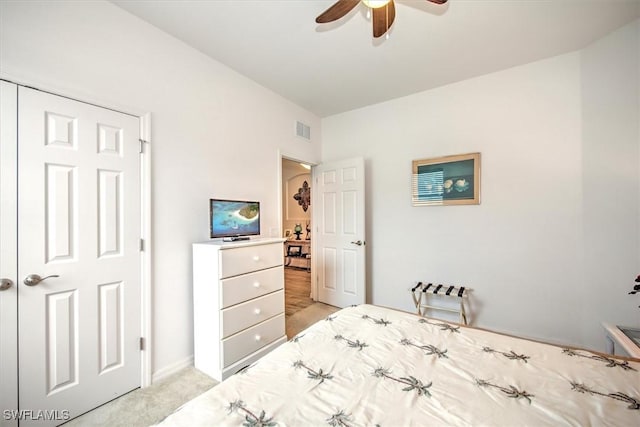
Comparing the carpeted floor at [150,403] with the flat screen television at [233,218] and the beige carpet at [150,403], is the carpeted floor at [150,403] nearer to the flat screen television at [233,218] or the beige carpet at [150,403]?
the beige carpet at [150,403]

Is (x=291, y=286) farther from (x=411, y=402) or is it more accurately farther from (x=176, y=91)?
(x=411, y=402)

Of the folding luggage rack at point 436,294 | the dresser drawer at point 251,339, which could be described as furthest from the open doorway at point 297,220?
the dresser drawer at point 251,339

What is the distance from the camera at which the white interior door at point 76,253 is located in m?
1.44

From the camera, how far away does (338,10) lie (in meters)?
1.51

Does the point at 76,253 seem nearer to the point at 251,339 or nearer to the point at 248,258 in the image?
the point at 248,258

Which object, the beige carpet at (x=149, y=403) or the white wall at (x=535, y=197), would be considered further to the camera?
the white wall at (x=535, y=197)

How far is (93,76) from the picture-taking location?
1681mm

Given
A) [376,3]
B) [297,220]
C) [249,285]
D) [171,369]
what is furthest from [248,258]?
[297,220]


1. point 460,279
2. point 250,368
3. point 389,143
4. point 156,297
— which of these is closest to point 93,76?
point 156,297

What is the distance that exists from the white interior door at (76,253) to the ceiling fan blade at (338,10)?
1552 millimetres

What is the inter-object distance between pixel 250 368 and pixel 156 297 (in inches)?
53.3

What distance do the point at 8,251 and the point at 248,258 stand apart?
1.36 meters

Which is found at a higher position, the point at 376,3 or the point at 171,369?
the point at 376,3

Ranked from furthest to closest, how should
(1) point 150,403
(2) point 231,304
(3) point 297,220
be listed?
(3) point 297,220 < (2) point 231,304 < (1) point 150,403
